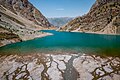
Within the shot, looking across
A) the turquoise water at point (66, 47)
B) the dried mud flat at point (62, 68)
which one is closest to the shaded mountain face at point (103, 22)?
the turquoise water at point (66, 47)

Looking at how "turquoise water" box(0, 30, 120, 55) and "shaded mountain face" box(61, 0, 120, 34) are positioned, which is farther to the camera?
"shaded mountain face" box(61, 0, 120, 34)

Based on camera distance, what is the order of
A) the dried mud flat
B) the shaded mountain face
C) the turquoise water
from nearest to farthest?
the dried mud flat < the turquoise water < the shaded mountain face

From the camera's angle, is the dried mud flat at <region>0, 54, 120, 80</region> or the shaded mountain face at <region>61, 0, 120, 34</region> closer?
the dried mud flat at <region>0, 54, 120, 80</region>

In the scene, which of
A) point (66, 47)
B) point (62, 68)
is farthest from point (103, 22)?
point (62, 68)

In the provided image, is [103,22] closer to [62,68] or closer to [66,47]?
[66,47]

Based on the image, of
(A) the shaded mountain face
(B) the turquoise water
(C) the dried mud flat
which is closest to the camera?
(C) the dried mud flat

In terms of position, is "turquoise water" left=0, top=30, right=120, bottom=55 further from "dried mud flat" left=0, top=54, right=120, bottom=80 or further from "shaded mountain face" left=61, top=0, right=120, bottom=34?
"shaded mountain face" left=61, top=0, right=120, bottom=34

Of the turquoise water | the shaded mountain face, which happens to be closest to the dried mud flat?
the turquoise water

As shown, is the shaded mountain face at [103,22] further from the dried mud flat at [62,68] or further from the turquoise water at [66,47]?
the dried mud flat at [62,68]

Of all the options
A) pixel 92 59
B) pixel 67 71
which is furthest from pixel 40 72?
pixel 92 59

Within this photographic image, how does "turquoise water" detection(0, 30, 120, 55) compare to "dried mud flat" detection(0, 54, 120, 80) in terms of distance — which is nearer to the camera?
"dried mud flat" detection(0, 54, 120, 80)
